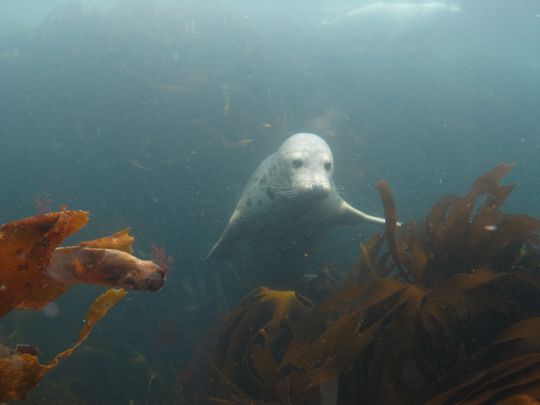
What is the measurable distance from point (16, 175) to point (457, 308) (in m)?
8.74

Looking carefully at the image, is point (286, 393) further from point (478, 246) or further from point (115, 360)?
point (115, 360)

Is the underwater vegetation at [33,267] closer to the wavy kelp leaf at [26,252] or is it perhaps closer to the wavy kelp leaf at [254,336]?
the wavy kelp leaf at [26,252]

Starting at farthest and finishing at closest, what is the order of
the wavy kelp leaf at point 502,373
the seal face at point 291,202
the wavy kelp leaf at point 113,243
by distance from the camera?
1. the seal face at point 291,202
2. the wavy kelp leaf at point 502,373
3. the wavy kelp leaf at point 113,243

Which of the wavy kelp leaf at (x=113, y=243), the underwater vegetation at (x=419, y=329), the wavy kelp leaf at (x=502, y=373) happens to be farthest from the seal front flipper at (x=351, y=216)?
the wavy kelp leaf at (x=113, y=243)

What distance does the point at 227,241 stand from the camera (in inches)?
209

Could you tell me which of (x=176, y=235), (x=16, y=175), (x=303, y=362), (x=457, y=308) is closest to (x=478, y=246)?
(x=457, y=308)

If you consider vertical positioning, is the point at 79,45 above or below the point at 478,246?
above

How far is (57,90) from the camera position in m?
8.92

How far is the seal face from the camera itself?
4.27m

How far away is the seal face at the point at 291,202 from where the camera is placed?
427 cm

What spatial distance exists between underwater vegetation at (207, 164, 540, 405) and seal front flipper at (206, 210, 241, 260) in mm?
2408

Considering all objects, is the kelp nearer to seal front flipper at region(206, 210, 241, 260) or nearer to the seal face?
the seal face

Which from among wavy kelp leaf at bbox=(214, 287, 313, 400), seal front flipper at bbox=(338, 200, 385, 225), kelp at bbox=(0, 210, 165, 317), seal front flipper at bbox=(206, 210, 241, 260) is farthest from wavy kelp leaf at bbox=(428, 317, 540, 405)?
seal front flipper at bbox=(206, 210, 241, 260)

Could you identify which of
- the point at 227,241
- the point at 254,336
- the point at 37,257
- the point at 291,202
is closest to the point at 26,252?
the point at 37,257
